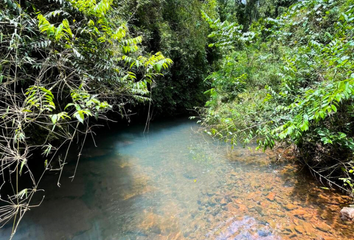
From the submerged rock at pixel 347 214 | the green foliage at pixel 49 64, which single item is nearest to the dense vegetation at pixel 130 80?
the green foliage at pixel 49 64

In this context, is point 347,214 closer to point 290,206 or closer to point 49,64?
point 290,206

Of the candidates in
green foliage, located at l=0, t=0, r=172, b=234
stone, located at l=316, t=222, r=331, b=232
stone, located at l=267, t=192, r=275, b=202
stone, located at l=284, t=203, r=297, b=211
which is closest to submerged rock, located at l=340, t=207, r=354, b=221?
stone, located at l=316, t=222, r=331, b=232

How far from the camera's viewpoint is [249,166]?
14.7 ft

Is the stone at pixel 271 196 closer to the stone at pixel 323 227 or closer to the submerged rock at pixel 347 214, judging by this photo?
the stone at pixel 323 227

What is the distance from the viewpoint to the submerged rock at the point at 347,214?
Answer: 8.56 ft

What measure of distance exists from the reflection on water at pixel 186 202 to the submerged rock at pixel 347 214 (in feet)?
0.27

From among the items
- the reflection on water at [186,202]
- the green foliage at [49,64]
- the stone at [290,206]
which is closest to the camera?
the green foliage at [49,64]

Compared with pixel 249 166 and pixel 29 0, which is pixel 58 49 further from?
pixel 249 166

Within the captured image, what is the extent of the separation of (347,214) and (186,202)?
242 centimetres

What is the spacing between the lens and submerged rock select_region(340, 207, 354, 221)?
2608 mm

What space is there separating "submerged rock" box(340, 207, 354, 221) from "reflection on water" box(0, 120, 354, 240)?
0.08m

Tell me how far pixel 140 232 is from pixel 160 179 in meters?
1.42

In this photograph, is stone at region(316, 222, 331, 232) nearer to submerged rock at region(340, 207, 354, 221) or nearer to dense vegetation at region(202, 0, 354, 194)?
submerged rock at region(340, 207, 354, 221)

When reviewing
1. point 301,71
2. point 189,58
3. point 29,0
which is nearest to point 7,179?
point 29,0
